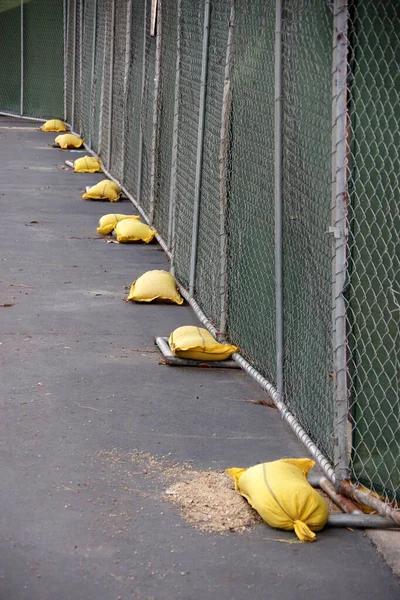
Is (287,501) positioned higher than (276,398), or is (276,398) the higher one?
(287,501)

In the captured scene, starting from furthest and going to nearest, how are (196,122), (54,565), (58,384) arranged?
(196,122) < (58,384) < (54,565)

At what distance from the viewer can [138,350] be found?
7.73m

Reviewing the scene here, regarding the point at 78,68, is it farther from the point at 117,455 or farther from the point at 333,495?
the point at 333,495

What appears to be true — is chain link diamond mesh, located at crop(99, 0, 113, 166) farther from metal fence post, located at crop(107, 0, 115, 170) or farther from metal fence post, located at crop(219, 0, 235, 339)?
metal fence post, located at crop(219, 0, 235, 339)

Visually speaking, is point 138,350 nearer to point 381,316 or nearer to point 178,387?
point 178,387

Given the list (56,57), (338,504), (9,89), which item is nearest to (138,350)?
(338,504)

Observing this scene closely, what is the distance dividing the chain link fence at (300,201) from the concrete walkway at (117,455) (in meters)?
0.44

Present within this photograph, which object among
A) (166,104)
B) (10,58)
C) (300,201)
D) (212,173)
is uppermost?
(166,104)

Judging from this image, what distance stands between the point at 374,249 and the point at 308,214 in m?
0.93

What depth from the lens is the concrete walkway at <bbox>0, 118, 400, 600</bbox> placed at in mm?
4246

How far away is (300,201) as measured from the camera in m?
5.90

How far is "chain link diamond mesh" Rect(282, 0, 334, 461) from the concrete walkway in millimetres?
362

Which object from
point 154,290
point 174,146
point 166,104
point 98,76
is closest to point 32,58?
point 98,76

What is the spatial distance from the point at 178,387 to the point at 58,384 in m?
0.80
